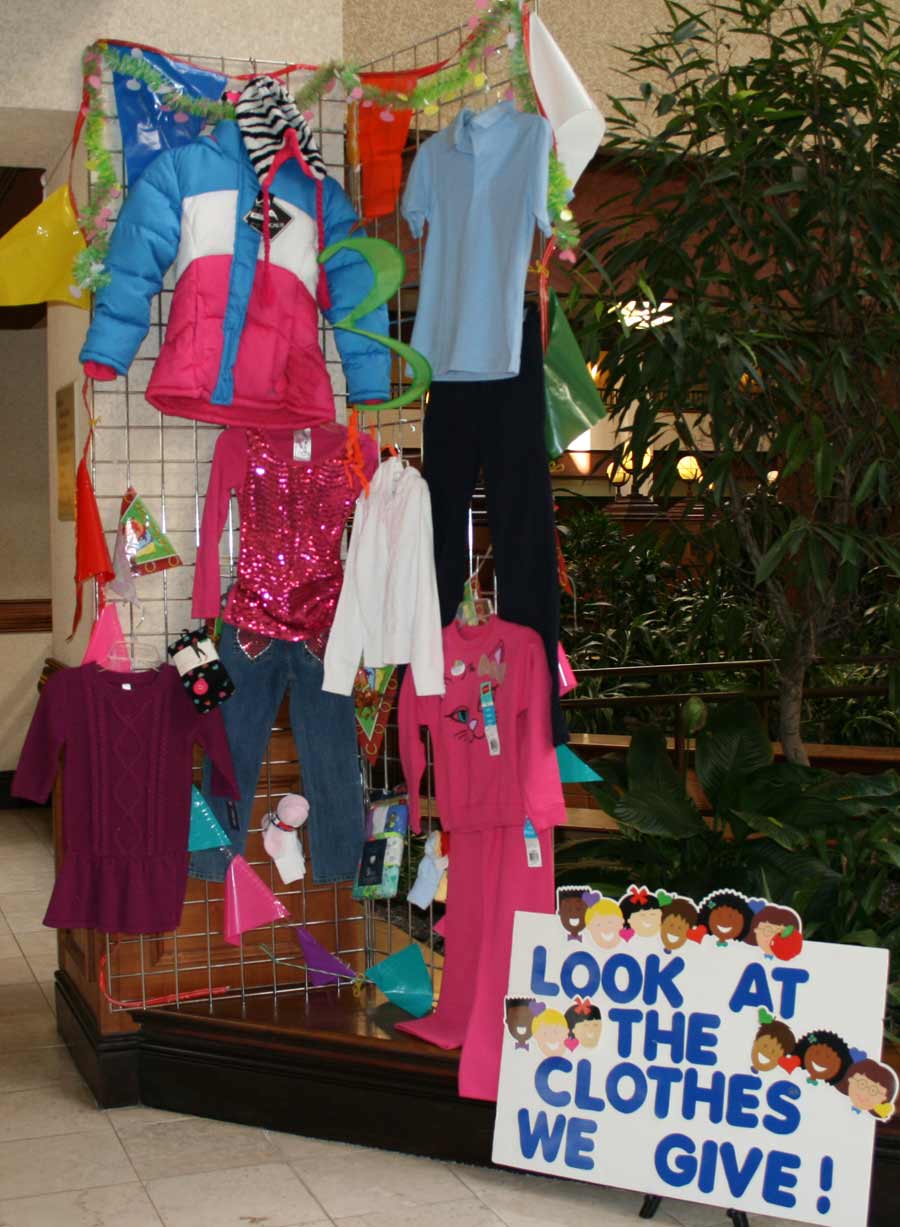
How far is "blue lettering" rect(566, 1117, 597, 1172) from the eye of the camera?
2.94m

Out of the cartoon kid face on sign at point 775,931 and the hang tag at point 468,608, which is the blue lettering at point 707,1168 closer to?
the cartoon kid face on sign at point 775,931

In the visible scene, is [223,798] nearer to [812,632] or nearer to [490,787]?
[490,787]

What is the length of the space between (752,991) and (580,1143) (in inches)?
19.8

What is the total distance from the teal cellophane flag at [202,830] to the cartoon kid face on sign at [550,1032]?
3.12ft

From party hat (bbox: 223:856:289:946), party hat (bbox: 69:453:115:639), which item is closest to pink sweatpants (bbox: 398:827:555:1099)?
party hat (bbox: 223:856:289:946)

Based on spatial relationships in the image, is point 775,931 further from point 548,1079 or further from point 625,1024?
point 548,1079

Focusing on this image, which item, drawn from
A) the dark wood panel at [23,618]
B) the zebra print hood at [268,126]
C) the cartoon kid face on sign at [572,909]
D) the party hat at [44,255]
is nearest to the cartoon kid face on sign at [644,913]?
the cartoon kid face on sign at [572,909]

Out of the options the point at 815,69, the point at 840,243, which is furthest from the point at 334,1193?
the point at 815,69

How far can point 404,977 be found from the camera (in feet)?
11.8

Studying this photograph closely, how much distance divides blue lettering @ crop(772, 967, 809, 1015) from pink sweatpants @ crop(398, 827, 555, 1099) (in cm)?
65

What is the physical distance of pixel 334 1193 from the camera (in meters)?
3.12

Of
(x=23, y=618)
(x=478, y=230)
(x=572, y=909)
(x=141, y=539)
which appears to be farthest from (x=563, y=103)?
(x=23, y=618)

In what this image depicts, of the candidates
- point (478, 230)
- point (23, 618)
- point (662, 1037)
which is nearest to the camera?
point (662, 1037)

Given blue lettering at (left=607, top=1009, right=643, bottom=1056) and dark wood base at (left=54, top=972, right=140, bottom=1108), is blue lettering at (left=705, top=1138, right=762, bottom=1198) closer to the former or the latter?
blue lettering at (left=607, top=1009, right=643, bottom=1056)
